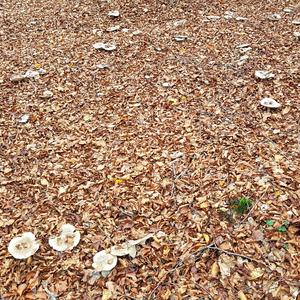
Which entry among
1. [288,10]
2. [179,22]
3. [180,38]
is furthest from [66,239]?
[288,10]

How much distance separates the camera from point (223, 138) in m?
4.16

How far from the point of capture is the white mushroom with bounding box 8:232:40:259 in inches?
119

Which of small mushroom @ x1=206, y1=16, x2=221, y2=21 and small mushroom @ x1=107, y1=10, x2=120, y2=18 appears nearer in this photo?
small mushroom @ x1=206, y1=16, x2=221, y2=21

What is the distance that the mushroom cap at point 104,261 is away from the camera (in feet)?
9.52

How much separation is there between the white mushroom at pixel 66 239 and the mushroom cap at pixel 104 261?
26 centimetres

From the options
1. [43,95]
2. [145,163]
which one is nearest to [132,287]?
[145,163]

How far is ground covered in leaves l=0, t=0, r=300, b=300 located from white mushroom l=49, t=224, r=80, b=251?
2.4 inches

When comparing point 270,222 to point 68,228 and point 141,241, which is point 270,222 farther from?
point 68,228

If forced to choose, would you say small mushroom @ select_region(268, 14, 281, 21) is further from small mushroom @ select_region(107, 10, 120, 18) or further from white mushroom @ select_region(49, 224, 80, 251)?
white mushroom @ select_region(49, 224, 80, 251)

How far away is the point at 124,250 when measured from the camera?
3.03m

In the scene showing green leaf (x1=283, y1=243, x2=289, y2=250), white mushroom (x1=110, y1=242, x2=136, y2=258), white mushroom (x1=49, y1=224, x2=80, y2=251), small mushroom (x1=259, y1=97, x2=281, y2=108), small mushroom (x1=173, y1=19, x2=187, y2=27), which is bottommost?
white mushroom (x1=49, y1=224, x2=80, y2=251)

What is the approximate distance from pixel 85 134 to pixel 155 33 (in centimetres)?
329

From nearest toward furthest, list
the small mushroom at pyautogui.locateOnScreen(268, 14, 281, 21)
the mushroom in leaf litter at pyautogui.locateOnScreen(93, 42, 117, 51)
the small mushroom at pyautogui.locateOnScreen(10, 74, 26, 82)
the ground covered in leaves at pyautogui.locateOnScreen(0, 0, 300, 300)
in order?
the ground covered in leaves at pyautogui.locateOnScreen(0, 0, 300, 300) < the small mushroom at pyautogui.locateOnScreen(10, 74, 26, 82) < the mushroom in leaf litter at pyautogui.locateOnScreen(93, 42, 117, 51) < the small mushroom at pyautogui.locateOnScreen(268, 14, 281, 21)

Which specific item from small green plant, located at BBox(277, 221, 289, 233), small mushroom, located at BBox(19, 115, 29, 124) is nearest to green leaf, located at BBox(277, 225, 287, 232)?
small green plant, located at BBox(277, 221, 289, 233)
